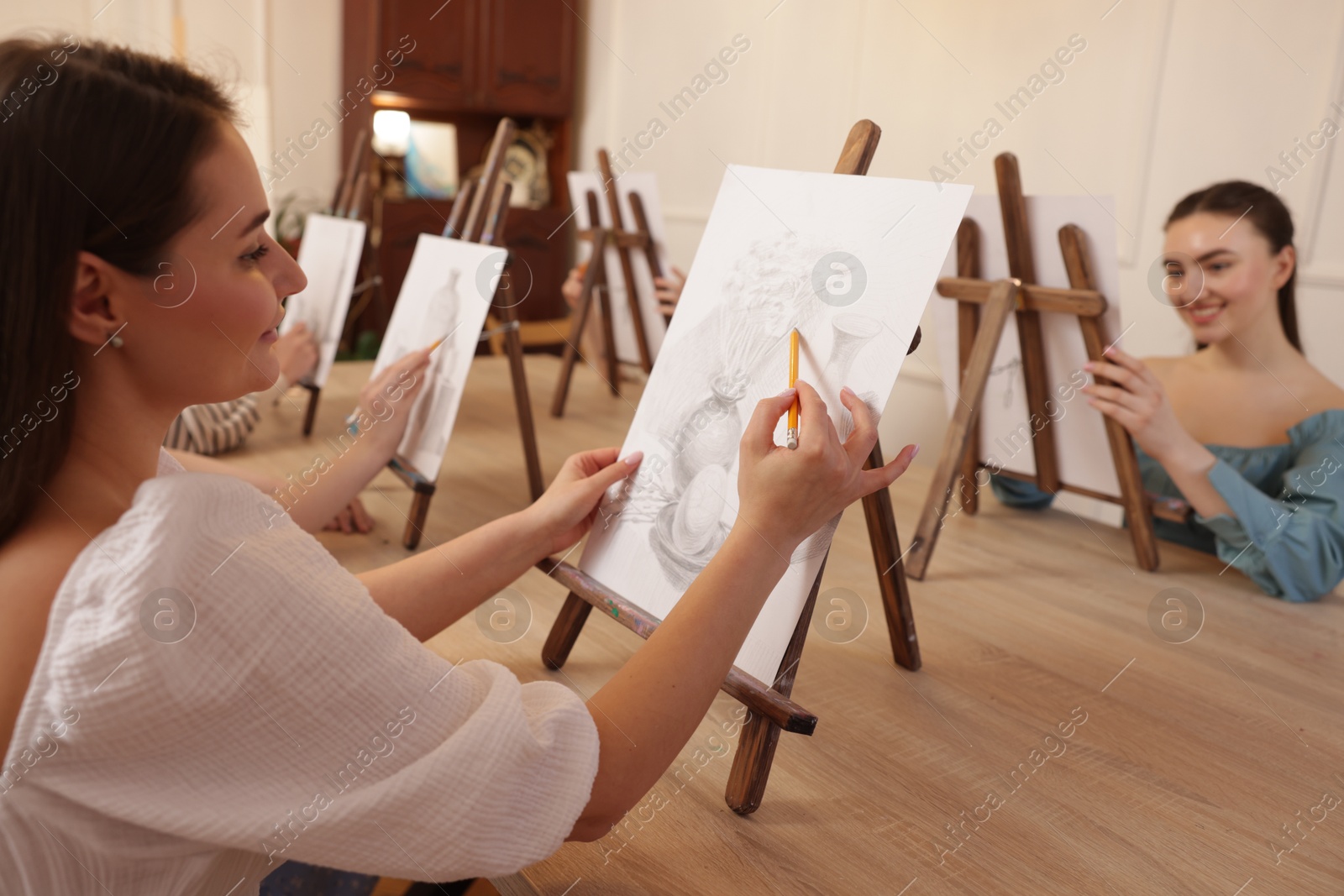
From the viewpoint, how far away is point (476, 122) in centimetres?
540

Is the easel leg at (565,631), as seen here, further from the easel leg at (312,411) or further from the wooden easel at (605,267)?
the wooden easel at (605,267)

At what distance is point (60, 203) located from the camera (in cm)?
63

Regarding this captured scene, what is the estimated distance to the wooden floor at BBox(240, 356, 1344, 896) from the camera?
39.4 inches

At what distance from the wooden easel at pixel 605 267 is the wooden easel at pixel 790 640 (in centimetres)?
186

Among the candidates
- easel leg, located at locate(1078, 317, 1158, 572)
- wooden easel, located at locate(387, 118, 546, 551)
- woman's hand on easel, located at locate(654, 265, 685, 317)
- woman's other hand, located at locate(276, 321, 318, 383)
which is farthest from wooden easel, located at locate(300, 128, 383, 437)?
easel leg, located at locate(1078, 317, 1158, 572)

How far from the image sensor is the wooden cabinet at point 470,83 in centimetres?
484

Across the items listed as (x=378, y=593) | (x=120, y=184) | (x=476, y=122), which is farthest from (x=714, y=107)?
(x=120, y=184)

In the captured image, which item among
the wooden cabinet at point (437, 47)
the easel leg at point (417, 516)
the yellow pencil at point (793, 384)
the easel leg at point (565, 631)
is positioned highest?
the wooden cabinet at point (437, 47)

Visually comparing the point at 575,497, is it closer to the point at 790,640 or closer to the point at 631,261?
the point at 790,640

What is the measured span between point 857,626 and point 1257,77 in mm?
1954

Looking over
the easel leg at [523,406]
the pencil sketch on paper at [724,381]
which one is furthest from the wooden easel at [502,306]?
the pencil sketch on paper at [724,381]

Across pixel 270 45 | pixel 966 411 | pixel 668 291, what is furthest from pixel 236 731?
pixel 270 45

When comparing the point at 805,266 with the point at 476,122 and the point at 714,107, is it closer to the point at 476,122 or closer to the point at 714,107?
the point at 714,107

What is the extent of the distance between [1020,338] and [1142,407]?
29 centimetres
